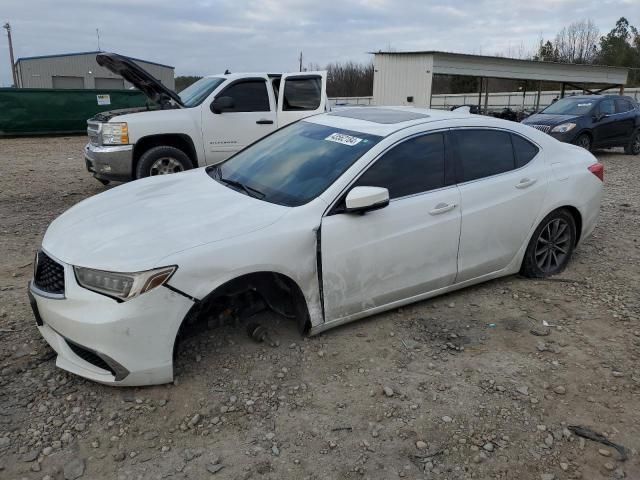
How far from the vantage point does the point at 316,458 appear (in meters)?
2.63

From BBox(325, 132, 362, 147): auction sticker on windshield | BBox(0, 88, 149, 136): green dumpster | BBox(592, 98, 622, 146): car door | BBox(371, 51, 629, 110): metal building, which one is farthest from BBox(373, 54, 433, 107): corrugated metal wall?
BBox(325, 132, 362, 147): auction sticker on windshield

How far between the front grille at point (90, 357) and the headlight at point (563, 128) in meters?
12.2

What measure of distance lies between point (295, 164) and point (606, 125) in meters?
12.2

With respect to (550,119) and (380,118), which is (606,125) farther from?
(380,118)

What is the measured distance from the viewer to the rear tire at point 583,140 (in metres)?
12.8

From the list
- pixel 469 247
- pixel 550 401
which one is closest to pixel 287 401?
pixel 550 401

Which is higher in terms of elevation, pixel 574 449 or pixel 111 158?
pixel 111 158

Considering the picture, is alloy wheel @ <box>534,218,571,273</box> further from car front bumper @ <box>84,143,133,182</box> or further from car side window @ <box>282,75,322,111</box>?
car front bumper @ <box>84,143,133,182</box>

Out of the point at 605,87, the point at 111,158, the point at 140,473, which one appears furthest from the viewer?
the point at 605,87

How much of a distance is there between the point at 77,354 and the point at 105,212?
990 mm

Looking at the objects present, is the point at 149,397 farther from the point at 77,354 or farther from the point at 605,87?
the point at 605,87

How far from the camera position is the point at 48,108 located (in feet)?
61.7

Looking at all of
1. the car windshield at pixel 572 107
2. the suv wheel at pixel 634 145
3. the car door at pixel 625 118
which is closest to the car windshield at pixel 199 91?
the car windshield at pixel 572 107

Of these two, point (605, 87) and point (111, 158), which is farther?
point (605, 87)
